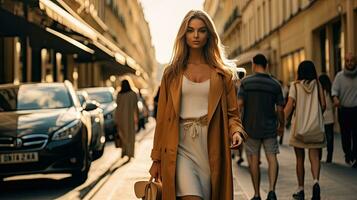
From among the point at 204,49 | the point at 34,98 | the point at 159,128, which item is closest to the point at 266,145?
the point at 204,49

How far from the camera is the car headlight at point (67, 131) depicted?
10655 mm

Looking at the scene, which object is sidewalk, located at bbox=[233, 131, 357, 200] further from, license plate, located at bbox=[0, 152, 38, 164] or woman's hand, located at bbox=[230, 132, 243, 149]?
woman's hand, located at bbox=[230, 132, 243, 149]

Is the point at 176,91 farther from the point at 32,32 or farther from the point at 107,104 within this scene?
the point at 107,104

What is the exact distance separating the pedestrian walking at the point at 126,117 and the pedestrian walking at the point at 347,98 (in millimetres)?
4392

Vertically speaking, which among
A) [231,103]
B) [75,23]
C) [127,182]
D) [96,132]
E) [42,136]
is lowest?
[127,182]

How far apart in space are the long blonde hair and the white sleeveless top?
149 mm

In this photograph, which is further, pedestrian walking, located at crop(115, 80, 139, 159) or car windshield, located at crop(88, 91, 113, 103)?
car windshield, located at crop(88, 91, 113, 103)

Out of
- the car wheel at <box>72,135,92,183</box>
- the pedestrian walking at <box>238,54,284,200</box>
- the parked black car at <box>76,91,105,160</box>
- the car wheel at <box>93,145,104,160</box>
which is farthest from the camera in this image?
the car wheel at <box>93,145,104,160</box>

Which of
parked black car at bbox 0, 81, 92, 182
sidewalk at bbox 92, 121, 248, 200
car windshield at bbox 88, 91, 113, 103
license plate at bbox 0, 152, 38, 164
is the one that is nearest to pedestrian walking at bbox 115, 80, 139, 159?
sidewalk at bbox 92, 121, 248, 200

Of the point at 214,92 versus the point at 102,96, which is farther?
the point at 102,96

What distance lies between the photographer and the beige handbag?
455 cm

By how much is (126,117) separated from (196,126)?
1064 cm

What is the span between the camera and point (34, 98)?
12.1 metres

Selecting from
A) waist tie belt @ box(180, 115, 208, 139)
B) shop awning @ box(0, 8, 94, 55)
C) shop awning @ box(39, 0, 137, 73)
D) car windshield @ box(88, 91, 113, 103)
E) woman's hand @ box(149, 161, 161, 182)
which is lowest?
woman's hand @ box(149, 161, 161, 182)
